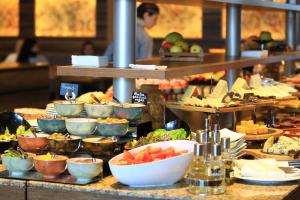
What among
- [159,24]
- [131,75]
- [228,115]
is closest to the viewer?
[131,75]

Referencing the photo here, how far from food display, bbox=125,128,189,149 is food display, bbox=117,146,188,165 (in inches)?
12.1

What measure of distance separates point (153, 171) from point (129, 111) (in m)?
0.79

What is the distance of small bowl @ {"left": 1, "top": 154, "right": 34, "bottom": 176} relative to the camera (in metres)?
3.52

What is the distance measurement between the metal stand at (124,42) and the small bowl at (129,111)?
0.44 meters

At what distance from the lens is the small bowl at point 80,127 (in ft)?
12.5

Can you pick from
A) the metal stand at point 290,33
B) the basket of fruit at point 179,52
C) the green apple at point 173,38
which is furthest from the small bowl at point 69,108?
the metal stand at point 290,33

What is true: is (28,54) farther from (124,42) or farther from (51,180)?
(51,180)

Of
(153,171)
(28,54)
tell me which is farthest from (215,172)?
(28,54)

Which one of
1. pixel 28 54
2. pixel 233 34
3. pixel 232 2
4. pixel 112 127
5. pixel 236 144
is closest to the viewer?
pixel 112 127

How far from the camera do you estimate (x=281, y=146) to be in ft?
13.7

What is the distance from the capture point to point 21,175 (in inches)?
139

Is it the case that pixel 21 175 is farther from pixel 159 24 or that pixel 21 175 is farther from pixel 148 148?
pixel 159 24

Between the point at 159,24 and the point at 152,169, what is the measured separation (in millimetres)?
10069

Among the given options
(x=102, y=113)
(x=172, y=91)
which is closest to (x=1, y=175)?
(x=102, y=113)
